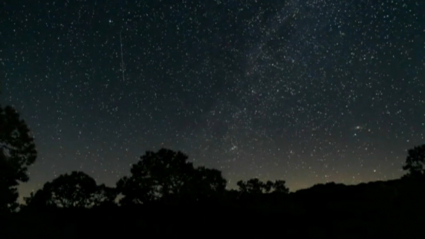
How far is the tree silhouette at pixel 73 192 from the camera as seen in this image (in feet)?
91.9

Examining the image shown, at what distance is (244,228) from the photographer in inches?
689

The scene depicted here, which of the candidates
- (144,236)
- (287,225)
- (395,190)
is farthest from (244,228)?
(395,190)

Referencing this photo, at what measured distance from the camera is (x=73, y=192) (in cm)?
2841

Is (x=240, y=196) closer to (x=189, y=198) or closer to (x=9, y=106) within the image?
(x=189, y=198)

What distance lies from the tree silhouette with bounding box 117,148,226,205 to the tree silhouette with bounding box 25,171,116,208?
58.4 inches

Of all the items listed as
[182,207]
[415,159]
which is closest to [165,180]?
[182,207]

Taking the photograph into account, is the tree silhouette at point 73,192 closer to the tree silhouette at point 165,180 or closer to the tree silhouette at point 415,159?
the tree silhouette at point 165,180

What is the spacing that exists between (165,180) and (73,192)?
21.5 feet

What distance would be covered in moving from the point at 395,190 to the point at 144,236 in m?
11.5

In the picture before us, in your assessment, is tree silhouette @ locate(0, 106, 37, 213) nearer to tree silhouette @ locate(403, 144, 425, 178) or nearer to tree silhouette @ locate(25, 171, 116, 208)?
tree silhouette @ locate(25, 171, 116, 208)

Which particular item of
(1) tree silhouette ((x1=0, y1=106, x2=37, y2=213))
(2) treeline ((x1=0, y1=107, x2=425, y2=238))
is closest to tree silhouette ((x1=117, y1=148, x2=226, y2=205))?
(2) treeline ((x1=0, y1=107, x2=425, y2=238))

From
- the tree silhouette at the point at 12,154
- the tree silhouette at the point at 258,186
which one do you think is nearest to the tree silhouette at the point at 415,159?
the tree silhouette at the point at 258,186

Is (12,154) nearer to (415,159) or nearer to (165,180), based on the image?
(165,180)

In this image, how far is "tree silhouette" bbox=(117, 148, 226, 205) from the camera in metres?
26.7
